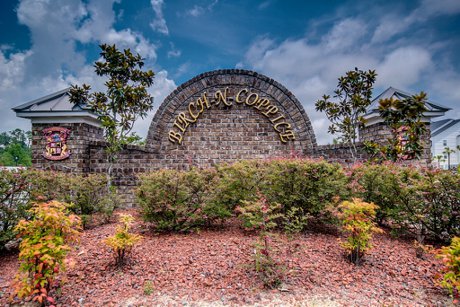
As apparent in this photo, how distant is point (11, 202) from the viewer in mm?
4605

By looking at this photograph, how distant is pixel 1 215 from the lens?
448 cm

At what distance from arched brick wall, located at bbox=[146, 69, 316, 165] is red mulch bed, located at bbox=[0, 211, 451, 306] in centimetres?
464

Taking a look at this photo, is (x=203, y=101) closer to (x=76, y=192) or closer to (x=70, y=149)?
(x=70, y=149)

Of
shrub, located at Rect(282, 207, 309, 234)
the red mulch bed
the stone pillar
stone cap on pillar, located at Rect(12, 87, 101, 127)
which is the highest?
stone cap on pillar, located at Rect(12, 87, 101, 127)

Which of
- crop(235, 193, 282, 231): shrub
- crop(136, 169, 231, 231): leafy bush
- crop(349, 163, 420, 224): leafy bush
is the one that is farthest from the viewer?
crop(136, 169, 231, 231): leafy bush

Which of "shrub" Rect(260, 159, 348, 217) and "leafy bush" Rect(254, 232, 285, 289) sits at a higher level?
"shrub" Rect(260, 159, 348, 217)

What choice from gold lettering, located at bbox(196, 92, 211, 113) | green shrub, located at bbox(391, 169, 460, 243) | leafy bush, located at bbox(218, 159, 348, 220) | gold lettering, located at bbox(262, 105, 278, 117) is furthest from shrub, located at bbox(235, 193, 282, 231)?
gold lettering, located at bbox(196, 92, 211, 113)

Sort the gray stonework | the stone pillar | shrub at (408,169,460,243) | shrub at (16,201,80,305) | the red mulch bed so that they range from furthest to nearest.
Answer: the gray stonework
the stone pillar
shrub at (408,169,460,243)
the red mulch bed
shrub at (16,201,80,305)

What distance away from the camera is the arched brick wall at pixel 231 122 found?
904cm

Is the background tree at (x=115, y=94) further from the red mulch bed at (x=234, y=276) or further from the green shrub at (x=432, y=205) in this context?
the green shrub at (x=432, y=205)

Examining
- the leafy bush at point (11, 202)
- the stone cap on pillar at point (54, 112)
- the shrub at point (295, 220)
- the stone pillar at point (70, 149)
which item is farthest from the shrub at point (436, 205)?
the stone cap on pillar at point (54, 112)

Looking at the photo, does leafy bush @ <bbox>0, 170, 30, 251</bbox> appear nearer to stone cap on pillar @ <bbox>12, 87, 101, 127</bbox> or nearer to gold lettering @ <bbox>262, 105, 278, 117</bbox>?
stone cap on pillar @ <bbox>12, 87, 101, 127</bbox>

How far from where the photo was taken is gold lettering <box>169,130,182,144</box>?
29.5ft

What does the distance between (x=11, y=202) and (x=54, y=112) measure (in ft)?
16.8
